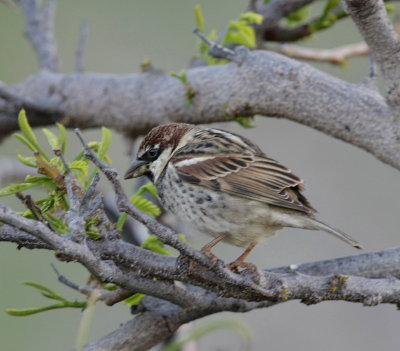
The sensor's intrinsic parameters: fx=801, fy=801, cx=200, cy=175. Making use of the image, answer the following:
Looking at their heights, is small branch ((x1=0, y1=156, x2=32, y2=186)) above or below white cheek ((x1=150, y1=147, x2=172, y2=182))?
below

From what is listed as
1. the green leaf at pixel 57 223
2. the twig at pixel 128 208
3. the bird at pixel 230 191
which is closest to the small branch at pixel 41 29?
the bird at pixel 230 191

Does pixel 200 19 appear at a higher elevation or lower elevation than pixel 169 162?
higher

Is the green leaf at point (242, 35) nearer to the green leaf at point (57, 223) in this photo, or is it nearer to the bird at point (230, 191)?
the bird at point (230, 191)

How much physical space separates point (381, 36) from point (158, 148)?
3.60 feet

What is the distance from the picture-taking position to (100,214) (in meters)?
2.65

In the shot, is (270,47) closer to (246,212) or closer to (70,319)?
(246,212)

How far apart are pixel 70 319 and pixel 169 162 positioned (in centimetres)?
271

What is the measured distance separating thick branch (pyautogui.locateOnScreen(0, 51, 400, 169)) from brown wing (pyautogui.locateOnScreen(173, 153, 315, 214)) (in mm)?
259

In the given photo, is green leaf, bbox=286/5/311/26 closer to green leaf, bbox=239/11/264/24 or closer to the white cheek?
green leaf, bbox=239/11/264/24

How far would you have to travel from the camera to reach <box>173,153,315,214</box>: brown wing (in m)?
3.28

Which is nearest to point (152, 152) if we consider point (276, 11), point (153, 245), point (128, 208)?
point (153, 245)

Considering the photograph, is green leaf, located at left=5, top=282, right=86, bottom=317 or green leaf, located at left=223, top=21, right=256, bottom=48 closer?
green leaf, located at left=5, top=282, right=86, bottom=317

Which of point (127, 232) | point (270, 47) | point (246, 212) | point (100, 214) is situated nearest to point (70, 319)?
point (127, 232)

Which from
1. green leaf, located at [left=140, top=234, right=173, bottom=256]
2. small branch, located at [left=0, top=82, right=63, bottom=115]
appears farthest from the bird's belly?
small branch, located at [left=0, top=82, right=63, bottom=115]
